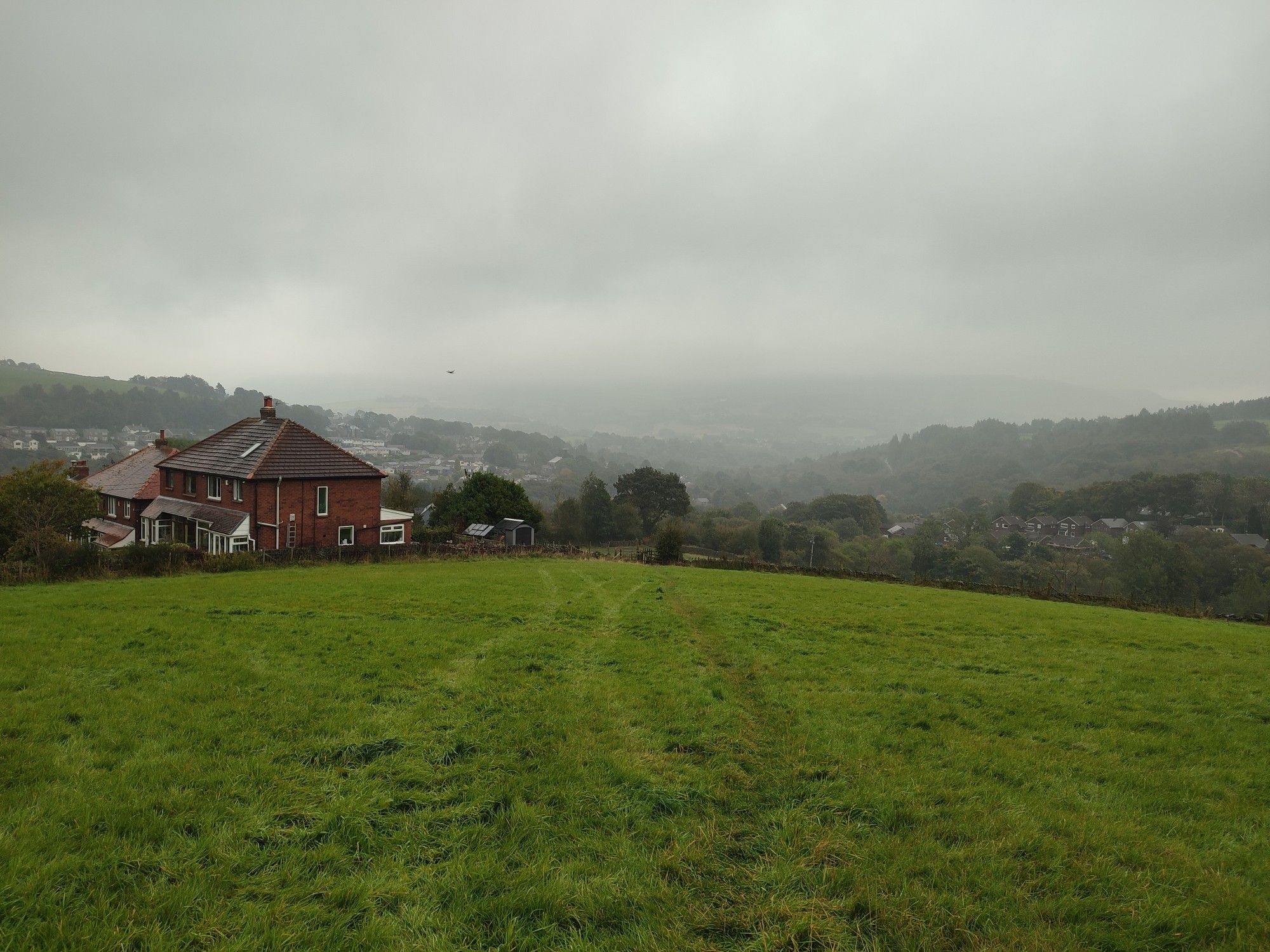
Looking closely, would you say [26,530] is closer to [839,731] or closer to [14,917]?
[14,917]

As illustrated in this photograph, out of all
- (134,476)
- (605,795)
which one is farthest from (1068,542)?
(134,476)

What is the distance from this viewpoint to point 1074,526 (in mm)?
113375

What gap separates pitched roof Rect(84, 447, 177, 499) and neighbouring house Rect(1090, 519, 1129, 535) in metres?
133

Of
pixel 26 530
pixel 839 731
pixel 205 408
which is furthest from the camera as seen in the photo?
pixel 205 408

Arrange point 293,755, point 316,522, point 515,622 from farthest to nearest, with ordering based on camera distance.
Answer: point 316,522
point 515,622
point 293,755

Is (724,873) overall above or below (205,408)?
below

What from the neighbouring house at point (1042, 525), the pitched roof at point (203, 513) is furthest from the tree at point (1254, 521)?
the pitched roof at point (203, 513)

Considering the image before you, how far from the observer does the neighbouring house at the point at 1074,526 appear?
111069 mm

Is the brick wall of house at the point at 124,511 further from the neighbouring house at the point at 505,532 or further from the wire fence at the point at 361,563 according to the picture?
the neighbouring house at the point at 505,532

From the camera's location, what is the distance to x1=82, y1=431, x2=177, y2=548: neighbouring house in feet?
124

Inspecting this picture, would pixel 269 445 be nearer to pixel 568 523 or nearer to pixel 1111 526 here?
pixel 568 523

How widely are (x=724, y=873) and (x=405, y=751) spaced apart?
12.1 feet

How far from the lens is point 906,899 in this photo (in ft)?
14.7

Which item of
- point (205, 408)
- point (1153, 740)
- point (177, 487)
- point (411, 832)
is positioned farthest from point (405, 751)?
point (205, 408)
